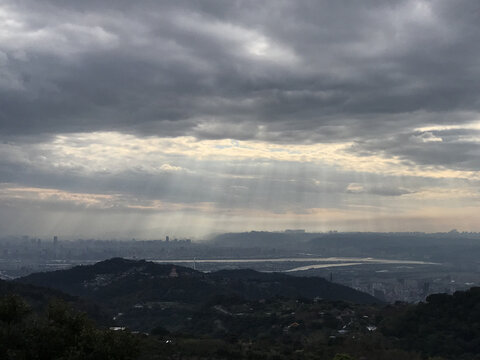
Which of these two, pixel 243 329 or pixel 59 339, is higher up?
pixel 59 339

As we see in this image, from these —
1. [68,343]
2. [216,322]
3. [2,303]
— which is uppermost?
[2,303]

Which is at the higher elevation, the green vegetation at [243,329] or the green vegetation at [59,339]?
the green vegetation at [59,339]

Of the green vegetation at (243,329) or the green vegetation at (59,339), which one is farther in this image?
the green vegetation at (243,329)

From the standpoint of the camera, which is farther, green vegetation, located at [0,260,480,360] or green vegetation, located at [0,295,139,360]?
green vegetation, located at [0,260,480,360]

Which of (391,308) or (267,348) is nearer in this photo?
(267,348)

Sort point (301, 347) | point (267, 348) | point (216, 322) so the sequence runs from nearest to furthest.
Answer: point (267, 348)
point (301, 347)
point (216, 322)

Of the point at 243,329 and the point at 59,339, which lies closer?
the point at 59,339

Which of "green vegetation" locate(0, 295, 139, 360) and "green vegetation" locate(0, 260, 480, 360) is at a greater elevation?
"green vegetation" locate(0, 295, 139, 360)

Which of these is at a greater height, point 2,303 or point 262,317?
point 2,303

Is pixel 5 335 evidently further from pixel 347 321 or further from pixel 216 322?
pixel 216 322

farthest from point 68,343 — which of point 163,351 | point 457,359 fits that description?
point 457,359

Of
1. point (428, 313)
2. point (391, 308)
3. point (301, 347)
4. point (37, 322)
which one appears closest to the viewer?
point (37, 322)
